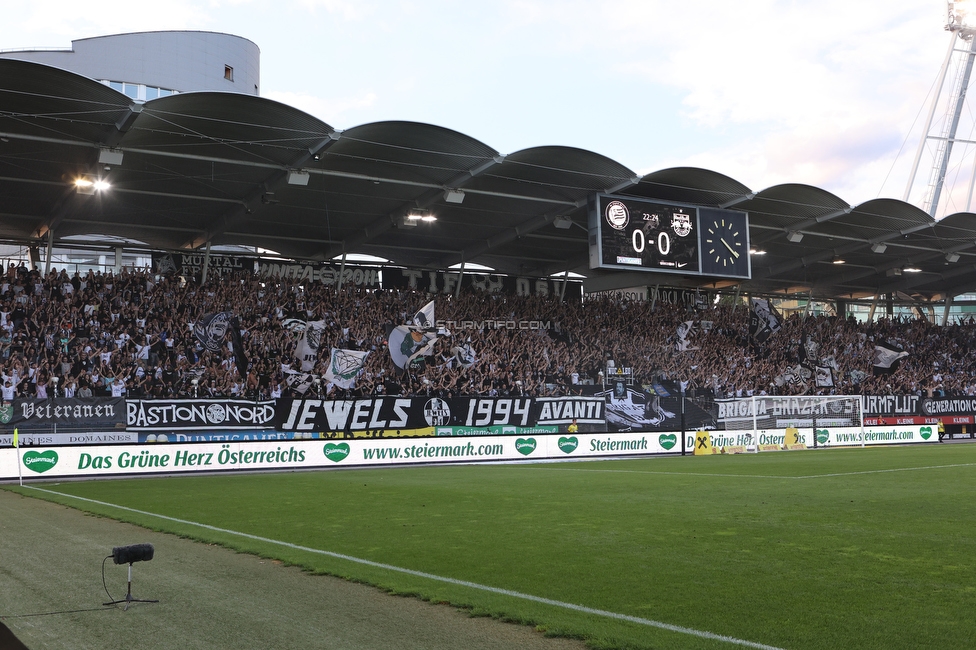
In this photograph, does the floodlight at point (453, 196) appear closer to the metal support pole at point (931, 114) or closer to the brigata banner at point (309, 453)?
the brigata banner at point (309, 453)

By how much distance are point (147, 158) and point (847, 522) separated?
2385 centimetres

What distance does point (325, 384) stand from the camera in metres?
31.2

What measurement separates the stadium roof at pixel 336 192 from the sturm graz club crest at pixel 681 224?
125 cm

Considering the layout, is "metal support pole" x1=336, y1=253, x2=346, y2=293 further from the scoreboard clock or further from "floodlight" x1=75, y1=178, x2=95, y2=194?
the scoreboard clock

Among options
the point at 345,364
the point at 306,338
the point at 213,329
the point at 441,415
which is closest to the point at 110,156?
the point at 213,329

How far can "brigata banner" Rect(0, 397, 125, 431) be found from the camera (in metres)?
22.8

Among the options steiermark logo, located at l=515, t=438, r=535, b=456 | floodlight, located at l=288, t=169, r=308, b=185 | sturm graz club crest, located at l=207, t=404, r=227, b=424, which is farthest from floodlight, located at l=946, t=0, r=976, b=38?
sturm graz club crest, located at l=207, t=404, r=227, b=424

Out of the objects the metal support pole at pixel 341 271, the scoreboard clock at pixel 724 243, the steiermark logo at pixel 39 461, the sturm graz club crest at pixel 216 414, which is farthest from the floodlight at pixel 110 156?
the scoreboard clock at pixel 724 243

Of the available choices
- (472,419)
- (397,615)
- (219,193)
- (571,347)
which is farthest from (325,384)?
(397,615)

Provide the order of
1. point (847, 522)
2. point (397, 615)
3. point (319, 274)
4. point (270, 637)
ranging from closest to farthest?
point (270, 637), point (397, 615), point (847, 522), point (319, 274)

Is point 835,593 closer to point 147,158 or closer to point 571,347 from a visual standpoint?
point 147,158

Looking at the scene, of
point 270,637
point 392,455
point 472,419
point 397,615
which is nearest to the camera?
point 270,637

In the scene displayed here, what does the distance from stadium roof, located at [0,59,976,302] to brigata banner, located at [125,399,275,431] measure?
288 inches

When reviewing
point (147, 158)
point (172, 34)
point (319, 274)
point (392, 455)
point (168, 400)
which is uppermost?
point (172, 34)
